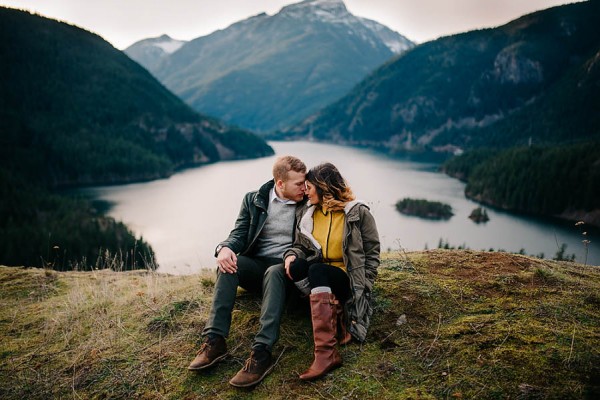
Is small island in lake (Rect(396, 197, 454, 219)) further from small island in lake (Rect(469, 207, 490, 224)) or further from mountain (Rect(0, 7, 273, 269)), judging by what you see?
mountain (Rect(0, 7, 273, 269))

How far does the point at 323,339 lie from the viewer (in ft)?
12.2

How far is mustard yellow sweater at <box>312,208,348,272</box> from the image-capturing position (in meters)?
4.29

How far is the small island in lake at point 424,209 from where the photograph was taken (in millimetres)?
65250

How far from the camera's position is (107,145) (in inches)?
5034

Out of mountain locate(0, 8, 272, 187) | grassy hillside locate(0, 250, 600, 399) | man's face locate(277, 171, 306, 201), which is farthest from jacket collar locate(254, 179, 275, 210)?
mountain locate(0, 8, 272, 187)

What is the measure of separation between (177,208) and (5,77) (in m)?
121

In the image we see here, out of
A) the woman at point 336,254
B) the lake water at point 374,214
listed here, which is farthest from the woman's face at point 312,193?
the lake water at point 374,214

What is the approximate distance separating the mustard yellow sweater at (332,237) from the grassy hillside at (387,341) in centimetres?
86

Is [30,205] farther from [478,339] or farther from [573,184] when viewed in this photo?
[573,184]

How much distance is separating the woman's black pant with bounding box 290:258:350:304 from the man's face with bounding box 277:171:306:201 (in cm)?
89

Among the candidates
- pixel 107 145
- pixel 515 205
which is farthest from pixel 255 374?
pixel 107 145

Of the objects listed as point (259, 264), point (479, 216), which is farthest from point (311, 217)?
point (479, 216)

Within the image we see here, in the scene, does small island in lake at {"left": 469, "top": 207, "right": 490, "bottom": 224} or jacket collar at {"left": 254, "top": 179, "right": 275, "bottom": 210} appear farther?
small island in lake at {"left": 469, "top": 207, "right": 490, "bottom": 224}

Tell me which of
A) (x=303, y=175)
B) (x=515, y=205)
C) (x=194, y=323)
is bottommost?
(x=515, y=205)
